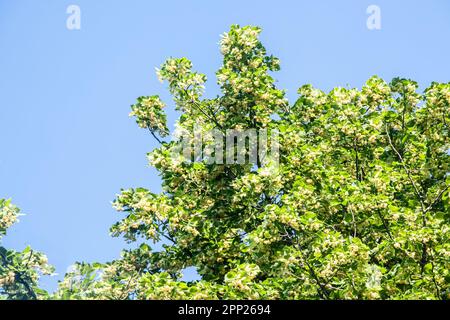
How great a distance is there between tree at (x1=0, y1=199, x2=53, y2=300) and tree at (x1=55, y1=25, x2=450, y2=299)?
3.59 feet

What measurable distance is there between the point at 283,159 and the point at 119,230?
477cm

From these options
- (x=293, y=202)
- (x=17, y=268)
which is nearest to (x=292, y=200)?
(x=293, y=202)

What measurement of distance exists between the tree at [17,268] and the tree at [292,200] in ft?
3.59

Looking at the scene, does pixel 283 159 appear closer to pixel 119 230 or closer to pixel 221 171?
pixel 221 171

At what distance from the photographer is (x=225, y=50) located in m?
17.3

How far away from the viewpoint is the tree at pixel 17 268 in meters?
13.1

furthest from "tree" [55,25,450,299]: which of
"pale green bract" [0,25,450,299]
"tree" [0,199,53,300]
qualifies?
"tree" [0,199,53,300]

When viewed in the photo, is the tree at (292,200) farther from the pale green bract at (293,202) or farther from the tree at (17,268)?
the tree at (17,268)

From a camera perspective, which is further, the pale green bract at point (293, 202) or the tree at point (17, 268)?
the tree at point (17, 268)

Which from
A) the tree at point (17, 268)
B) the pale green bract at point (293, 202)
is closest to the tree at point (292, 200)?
the pale green bract at point (293, 202)

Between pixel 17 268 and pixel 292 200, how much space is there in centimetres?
677

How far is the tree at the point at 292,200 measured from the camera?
39.0 feet

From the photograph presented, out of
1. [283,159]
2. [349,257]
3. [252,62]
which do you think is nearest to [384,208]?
[349,257]

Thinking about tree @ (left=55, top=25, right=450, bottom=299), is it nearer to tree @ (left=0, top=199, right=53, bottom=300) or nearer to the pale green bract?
the pale green bract
